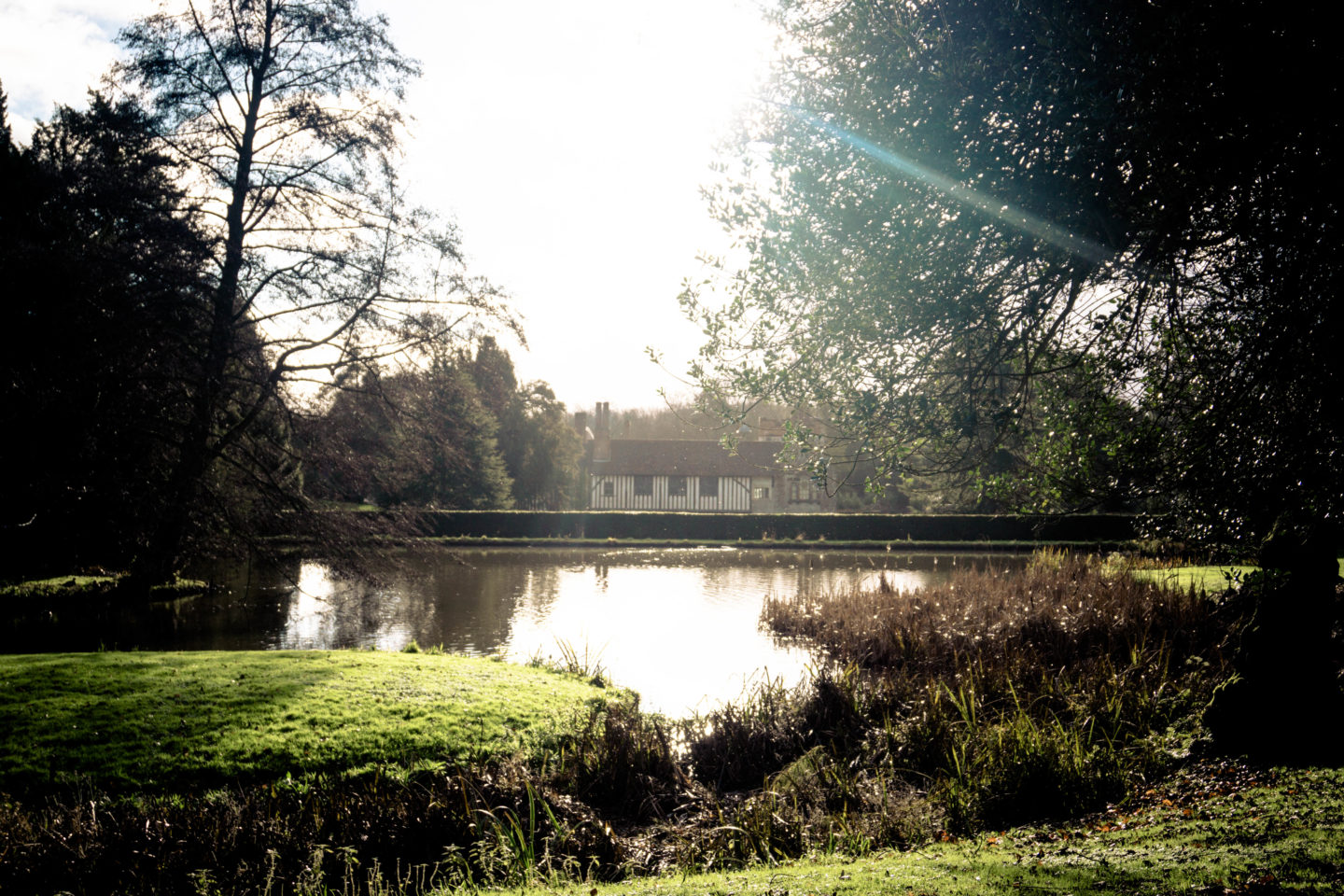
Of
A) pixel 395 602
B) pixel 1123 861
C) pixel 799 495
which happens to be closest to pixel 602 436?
pixel 799 495

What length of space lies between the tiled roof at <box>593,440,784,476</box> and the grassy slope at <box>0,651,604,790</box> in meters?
37.2

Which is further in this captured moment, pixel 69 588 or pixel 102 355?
pixel 69 588

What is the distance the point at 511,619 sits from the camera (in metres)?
16.2

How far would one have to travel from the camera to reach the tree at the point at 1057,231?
430 centimetres

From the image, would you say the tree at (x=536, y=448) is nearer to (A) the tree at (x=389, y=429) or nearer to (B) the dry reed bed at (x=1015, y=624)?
(A) the tree at (x=389, y=429)

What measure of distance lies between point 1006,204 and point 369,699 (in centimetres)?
710

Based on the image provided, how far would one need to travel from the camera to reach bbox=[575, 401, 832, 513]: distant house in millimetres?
46469

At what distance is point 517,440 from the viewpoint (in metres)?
42.2

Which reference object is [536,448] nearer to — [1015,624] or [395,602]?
[395,602]

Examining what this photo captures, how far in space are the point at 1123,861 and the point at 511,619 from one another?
1332 cm

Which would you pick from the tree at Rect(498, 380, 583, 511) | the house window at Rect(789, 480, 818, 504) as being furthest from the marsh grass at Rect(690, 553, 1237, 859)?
the house window at Rect(789, 480, 818, 504)

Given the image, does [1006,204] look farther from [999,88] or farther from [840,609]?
[840,609]

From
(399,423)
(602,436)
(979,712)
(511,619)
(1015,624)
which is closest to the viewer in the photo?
(979,712)

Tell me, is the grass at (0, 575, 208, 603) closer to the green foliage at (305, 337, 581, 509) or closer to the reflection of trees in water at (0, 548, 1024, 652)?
the reflection of trees in water at (0, 548, 1024, 652)
